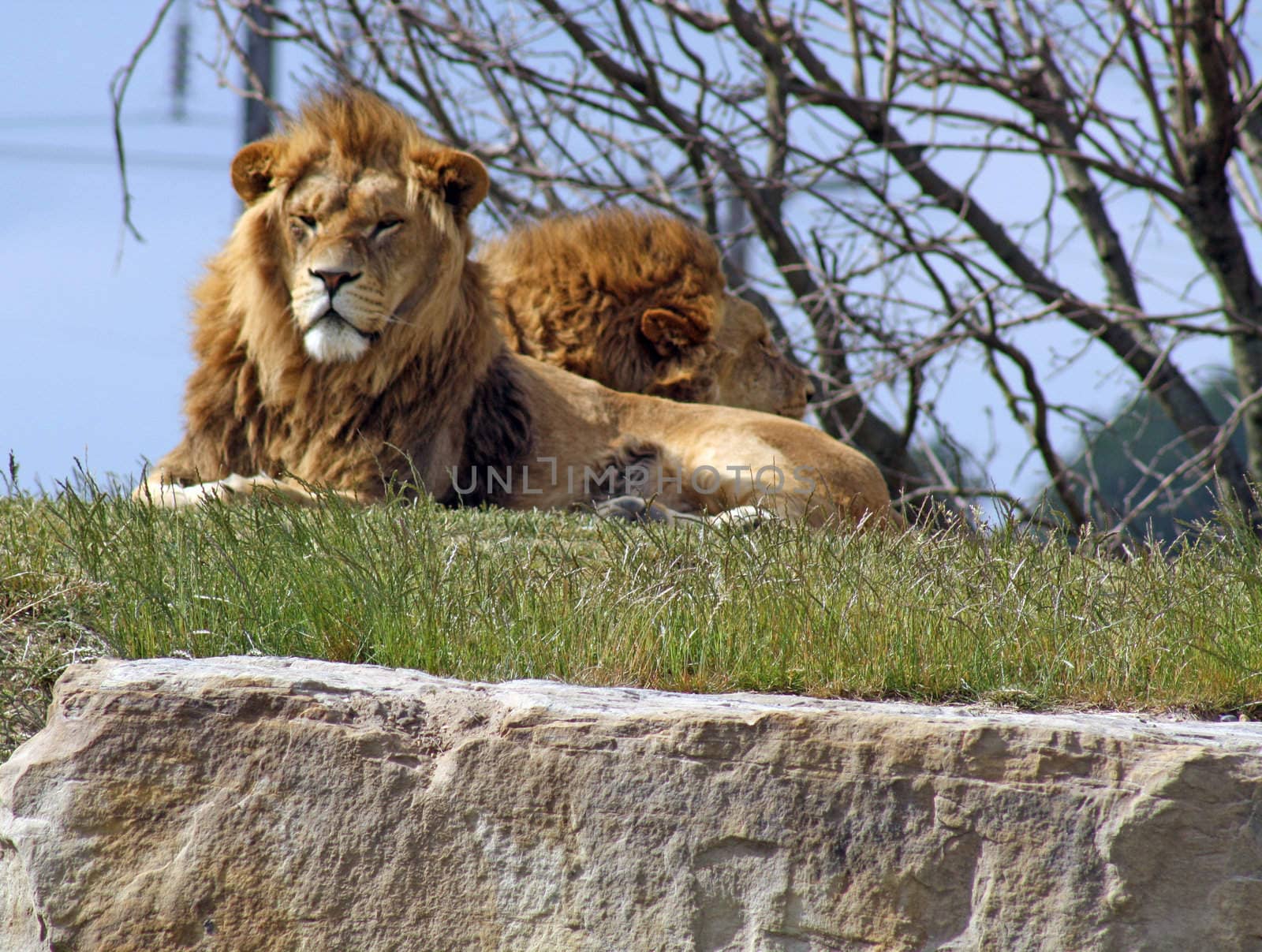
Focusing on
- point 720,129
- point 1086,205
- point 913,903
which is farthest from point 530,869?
point 1086,205

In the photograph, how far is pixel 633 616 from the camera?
3.78 meters

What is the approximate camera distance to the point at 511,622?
3.76m

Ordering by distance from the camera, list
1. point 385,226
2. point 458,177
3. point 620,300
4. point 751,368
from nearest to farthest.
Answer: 1. point 385,226
2. point 458,177
3. point 620,300
4. point 751,368

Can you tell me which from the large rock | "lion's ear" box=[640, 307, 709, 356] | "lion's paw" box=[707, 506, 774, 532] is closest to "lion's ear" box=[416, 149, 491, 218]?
"lion's ear" box=[640, 307, 709, 356]

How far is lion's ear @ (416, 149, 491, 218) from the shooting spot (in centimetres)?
602

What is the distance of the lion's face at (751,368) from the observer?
7.94m

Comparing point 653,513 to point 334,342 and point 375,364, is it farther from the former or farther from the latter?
point 334,342

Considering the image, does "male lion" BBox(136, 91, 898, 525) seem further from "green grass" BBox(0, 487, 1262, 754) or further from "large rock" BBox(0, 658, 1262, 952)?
"large rock" BBox(0, 658, 1262, 952)

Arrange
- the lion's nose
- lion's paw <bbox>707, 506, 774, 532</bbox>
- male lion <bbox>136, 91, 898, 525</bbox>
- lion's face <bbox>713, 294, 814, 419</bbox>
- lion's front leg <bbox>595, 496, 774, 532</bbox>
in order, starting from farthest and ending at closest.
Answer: lion's face <bbox>713, 294, 814, 419</bbox>
male lion <bbox>136, 91, 898, 525</bbox>
the lion's nose
lion's front leg <bbox>595, 496, 774, 532</bbox>
lion's paw <bbox>707, 506, 774, 532</bbox>

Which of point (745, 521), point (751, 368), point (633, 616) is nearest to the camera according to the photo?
point (633, 616)

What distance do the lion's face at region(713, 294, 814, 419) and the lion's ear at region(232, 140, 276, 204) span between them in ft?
8.94

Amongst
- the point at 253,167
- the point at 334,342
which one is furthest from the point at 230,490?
the point at 253,167

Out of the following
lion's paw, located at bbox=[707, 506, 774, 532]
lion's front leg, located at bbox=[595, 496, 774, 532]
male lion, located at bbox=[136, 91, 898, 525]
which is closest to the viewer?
lion's paw, located at bbox=[707, 506, 774, 532]

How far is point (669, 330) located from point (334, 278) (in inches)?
93.7
